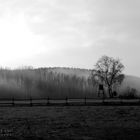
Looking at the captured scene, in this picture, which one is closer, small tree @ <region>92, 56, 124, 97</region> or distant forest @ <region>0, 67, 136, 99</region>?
small tree @ <region>92, 56, 124, 97</region>

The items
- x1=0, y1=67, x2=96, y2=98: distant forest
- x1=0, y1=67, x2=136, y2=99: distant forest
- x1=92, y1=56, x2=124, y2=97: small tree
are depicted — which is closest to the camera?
x1=92, y1=56, x2=124, y2=97: small tree

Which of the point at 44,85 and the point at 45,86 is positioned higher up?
the point at 44,85

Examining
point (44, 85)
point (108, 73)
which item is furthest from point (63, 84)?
point (108, 73)

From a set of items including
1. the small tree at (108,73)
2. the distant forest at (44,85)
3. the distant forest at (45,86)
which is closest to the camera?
the small tree at (108,73)

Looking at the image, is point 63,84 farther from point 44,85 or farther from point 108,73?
point 108,73

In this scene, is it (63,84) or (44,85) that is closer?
(44,85)

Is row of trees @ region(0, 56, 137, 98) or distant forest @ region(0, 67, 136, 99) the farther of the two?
distant forest @ region(0, 67, 136, 99)

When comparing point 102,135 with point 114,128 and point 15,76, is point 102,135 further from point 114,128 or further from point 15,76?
point 15,76

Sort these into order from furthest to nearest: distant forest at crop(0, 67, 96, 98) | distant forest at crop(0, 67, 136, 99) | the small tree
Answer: distant forest at crop(0, 67, 96, 98) < distant forest at crop(0, 67, 136, 99) < the small tree

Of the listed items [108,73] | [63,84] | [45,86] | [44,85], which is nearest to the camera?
[108,73]

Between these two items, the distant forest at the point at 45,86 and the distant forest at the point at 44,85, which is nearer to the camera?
the distant forest at the point at 45,86

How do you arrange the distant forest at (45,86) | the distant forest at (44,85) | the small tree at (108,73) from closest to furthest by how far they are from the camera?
the small tree at (108,73) → the distant forest at (45,86) → the distant forest at (44,85)

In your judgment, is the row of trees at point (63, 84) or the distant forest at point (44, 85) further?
the distant forest at point (44, 85)

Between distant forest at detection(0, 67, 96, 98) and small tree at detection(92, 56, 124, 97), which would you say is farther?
distant forest at detection(0, 67, 96, 98)
